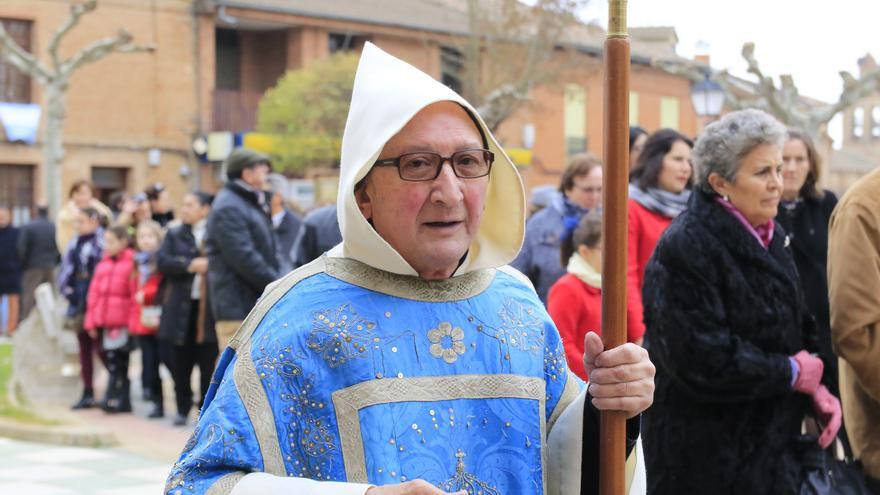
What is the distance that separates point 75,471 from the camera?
7.82m

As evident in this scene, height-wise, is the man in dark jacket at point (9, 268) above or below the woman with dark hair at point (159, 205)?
below

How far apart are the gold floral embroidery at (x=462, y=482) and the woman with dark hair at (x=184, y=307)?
22.8ft

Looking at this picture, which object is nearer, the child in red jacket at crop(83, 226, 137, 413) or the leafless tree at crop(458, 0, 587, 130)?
the child in red jacket at crop(83, 226, 137, 413)

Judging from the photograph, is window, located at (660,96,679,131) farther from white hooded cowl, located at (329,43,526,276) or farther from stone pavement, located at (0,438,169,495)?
white hooded cowl, located at (329,43,526,276)

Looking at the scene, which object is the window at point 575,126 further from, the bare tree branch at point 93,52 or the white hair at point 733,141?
the white hair at point 733,141

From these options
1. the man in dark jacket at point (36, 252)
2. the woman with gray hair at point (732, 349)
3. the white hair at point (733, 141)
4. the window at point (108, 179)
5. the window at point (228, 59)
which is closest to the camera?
the woman with gray hair at point (732, 349)

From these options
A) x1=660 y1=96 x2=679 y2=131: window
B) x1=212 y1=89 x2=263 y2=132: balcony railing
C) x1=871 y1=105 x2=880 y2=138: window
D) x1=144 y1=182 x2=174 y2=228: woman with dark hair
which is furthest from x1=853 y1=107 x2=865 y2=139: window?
x1=144 y1=182 x2=174 y2=228: woman with dark hair

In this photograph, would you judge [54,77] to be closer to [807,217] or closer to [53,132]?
[53,132]

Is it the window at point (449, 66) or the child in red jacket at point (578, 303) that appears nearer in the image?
the child in red jacket at point (578, 303)

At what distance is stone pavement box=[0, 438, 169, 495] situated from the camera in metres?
7.20

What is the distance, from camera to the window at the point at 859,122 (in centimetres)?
8538

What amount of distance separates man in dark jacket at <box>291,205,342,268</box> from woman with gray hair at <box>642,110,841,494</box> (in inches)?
149

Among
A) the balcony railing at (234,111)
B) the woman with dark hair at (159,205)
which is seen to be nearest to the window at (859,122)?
the balcony railing at (234,111)

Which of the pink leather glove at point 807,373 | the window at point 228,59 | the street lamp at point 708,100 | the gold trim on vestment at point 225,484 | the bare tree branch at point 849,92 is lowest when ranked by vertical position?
the pink leather glove at point 807,373
